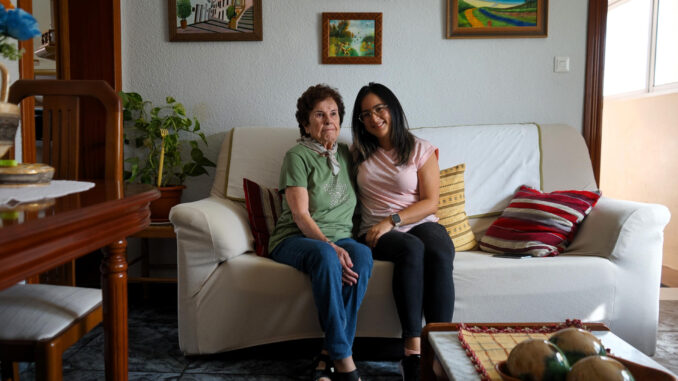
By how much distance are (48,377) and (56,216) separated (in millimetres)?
463

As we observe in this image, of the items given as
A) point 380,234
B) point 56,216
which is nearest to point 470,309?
point 380,234

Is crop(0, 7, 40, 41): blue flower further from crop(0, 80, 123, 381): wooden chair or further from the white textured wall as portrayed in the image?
the white textured wall

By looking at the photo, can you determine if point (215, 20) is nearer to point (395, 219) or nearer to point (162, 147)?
point (162, 147)

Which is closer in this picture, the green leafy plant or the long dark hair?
the long dark hair

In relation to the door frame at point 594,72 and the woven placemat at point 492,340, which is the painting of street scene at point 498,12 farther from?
the woven placemat at point 492,340

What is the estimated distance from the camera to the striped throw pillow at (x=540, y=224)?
2.07 metres

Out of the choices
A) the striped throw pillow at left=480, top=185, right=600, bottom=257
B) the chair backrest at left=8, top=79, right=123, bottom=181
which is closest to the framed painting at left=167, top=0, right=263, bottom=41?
the chair backrest at left=8, top=79, right=123, bottom=181

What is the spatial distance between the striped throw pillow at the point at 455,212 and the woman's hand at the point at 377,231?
0.33 meters

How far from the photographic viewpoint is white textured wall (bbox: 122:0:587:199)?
8.95 ft

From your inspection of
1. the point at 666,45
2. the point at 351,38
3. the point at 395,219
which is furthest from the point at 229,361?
the point at 666,45

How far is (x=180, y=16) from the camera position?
8.92 ft

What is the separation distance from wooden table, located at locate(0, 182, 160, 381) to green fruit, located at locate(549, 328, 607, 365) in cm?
88

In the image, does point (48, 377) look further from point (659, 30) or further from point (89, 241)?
point (659, 30)

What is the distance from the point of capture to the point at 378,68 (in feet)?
9.00
